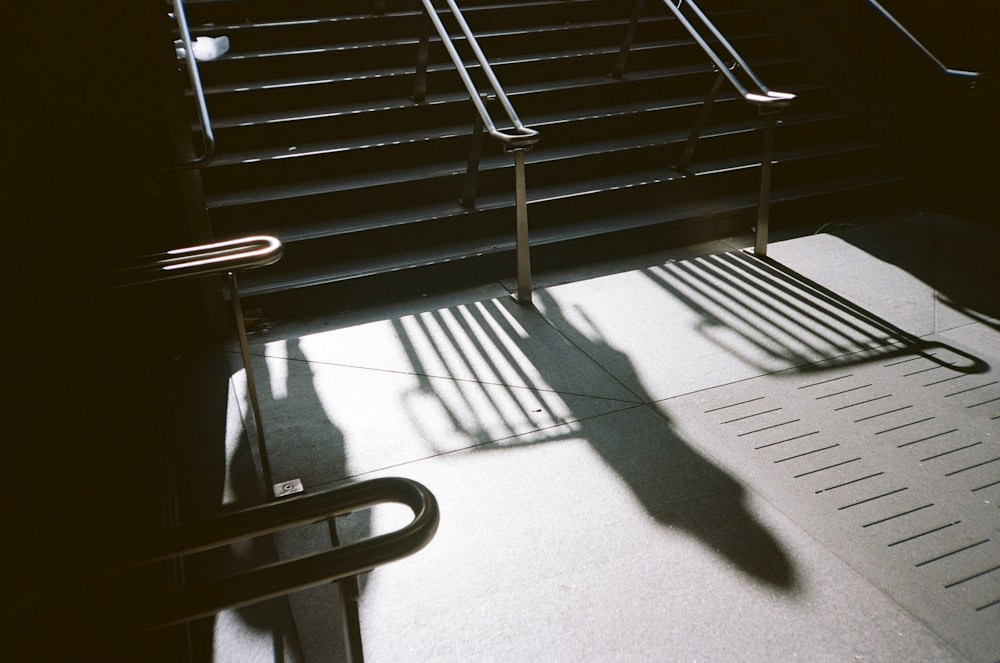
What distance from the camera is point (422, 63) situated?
5.51 metres

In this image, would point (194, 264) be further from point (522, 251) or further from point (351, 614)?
point (522, 251)

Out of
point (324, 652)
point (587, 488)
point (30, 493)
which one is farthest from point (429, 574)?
point (30, 493)

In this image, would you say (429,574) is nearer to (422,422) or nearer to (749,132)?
(422,422)

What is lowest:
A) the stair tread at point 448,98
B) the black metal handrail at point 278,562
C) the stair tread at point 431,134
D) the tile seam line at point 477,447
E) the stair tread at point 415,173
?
the tile seam line at point 477,447

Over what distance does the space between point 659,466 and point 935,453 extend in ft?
3.74

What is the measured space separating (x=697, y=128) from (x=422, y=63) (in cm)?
207

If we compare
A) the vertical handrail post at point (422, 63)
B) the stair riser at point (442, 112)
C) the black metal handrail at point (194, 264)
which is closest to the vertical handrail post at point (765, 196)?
the stair riser at point (442, 112)

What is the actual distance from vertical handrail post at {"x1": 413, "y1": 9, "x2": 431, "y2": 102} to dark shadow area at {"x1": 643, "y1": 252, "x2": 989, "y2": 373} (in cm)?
222

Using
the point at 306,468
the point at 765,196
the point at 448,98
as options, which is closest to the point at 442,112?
the point at 448,98

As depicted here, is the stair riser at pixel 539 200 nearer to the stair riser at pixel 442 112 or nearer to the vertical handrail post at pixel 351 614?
the stair riser at pixel 442 112

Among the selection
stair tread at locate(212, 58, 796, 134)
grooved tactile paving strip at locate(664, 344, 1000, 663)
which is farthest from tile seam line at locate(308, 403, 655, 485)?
stair tread at locate(212, 58, 796, 134)

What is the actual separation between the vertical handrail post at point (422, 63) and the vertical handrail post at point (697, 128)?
2.00 m

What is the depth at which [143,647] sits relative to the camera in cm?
184

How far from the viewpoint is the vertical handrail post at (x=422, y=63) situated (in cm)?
529
